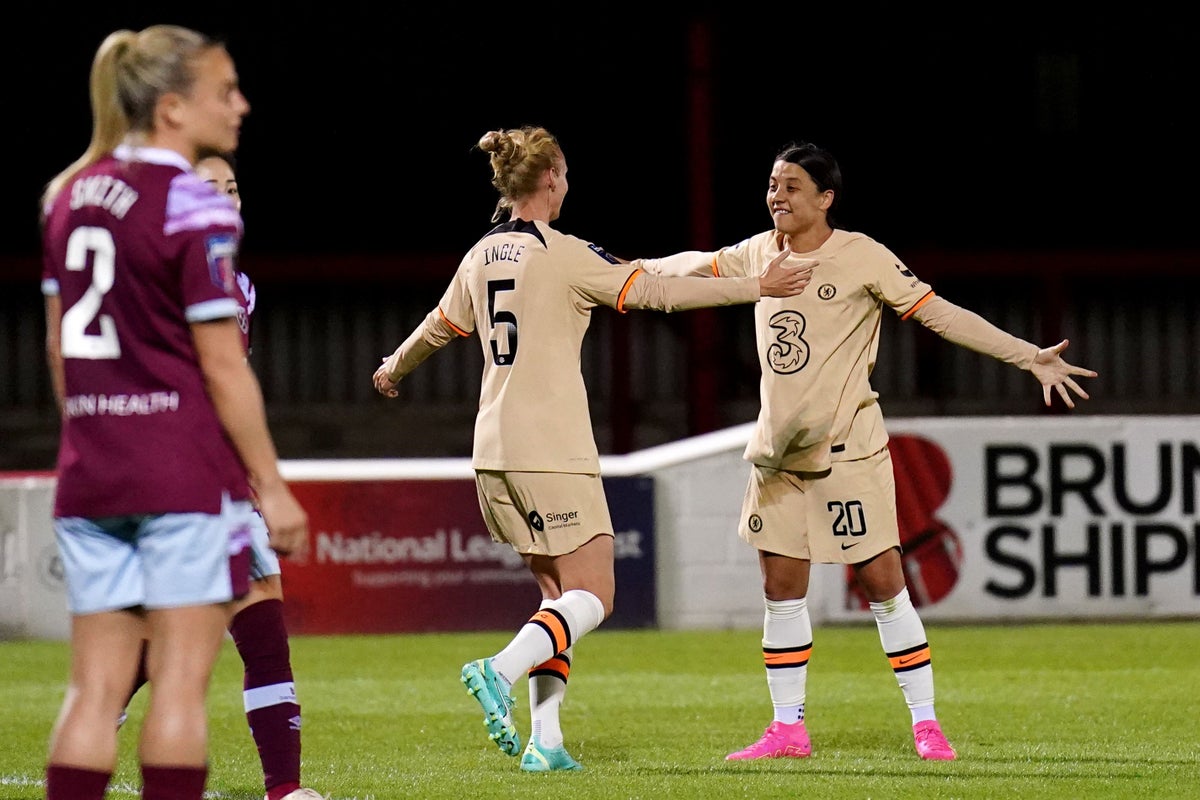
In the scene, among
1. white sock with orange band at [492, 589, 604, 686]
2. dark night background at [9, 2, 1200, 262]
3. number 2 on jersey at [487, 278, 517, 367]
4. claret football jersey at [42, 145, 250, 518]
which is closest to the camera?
claret football jersey at [42, 145, 250, 518]

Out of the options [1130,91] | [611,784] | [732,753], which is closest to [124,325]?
[611,784]

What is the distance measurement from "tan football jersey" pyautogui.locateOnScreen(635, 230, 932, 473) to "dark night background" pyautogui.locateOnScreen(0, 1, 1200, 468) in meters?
10.3

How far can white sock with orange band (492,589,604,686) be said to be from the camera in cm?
464

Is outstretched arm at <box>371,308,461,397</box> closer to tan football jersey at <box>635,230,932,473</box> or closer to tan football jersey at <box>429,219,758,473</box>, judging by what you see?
tan football jersey at <box>429,219,758,473</box>

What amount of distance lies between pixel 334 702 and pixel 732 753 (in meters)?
2.24

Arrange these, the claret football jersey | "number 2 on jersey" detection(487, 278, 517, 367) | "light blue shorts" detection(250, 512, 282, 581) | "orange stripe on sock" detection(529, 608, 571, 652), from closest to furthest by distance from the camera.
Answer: the claret football jersey → "light blue shorts" detection(250, 512, 282, 581) → "orange stripe on sock" detection(529, 608, 571, 652) → "number 2 on jersey" detection(487, 278, 517, 367)

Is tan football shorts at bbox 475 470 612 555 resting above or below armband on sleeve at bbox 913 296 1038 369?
below

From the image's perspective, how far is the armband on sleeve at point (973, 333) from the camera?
16.6 feet

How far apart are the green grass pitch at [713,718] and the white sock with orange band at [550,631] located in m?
0.33

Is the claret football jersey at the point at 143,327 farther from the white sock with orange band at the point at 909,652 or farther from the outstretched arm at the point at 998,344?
the white sock with orange band at the point at 909,652

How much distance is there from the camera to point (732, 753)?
538cm

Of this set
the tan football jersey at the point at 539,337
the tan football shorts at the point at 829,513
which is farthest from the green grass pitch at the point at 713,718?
the tan football jersey at the point at 539,337

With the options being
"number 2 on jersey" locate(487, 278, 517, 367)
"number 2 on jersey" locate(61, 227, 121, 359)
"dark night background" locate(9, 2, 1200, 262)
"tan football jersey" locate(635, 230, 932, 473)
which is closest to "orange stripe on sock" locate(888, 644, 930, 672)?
"tan football jersey" locate(635, 230, 932, 473)

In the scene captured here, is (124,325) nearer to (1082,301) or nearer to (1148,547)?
(1148,547)
